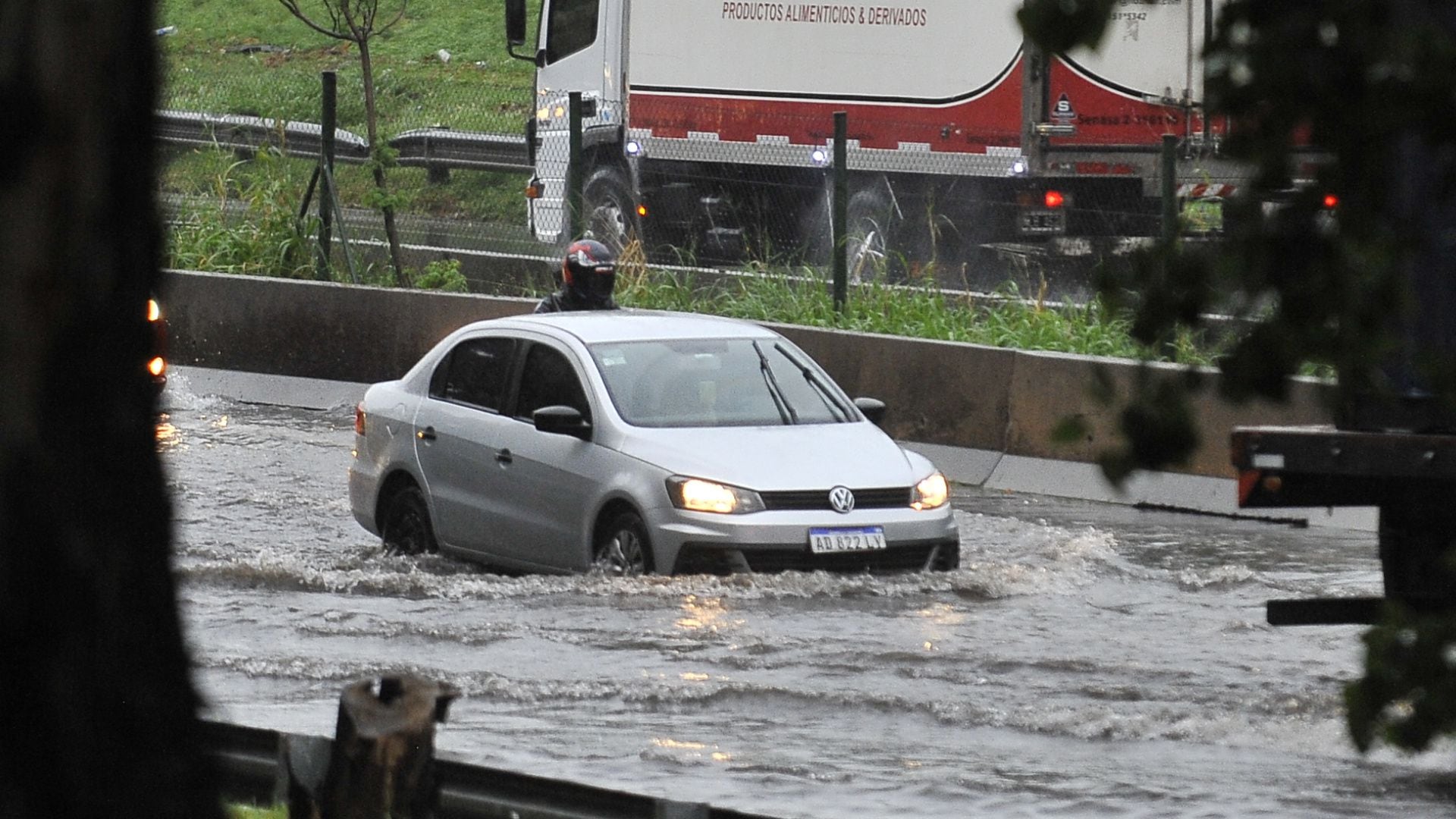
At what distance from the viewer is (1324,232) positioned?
254 cm

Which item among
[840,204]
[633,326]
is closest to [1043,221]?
[840,204]

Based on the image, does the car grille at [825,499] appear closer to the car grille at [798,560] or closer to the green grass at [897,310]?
the car grille at [798,560]

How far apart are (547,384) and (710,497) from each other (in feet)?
4.74

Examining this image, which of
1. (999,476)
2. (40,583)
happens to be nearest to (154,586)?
(40,583)

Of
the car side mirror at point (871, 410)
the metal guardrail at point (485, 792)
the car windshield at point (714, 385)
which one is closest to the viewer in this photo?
the metal guardrail at point (485, 792)

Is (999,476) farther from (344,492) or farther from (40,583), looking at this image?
(40,583)

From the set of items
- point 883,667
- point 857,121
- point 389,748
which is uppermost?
point 857,121

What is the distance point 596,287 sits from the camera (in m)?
14.1

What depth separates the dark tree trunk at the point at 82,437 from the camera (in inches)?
122

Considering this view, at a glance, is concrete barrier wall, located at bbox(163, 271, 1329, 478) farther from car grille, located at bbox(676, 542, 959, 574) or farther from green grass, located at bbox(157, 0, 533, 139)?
green grass, located at bbox(157, 0, 533, 139)

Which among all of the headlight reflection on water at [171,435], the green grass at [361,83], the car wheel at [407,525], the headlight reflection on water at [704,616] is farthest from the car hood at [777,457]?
the green grass at [361,83]

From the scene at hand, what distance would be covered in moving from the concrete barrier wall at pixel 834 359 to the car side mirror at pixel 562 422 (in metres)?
1.81

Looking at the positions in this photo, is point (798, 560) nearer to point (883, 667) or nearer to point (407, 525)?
point (883, 667)

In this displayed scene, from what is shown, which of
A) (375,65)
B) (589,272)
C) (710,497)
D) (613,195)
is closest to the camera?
(710,497)
